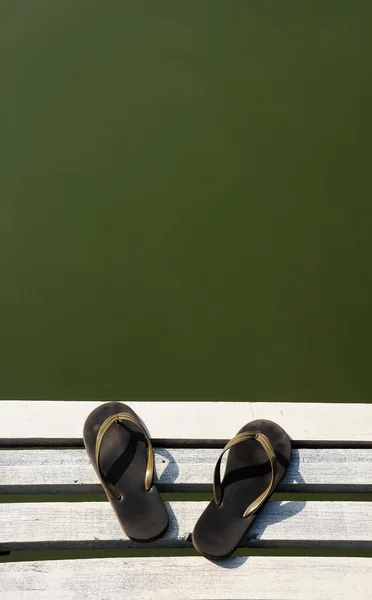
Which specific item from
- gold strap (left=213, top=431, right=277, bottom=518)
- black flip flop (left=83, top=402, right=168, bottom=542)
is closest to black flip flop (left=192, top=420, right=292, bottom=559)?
gold strap (left=213, top=431, right=277, bottom=518)

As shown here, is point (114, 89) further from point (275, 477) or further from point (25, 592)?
point (25, 592)

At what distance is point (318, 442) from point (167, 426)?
1.23 ft

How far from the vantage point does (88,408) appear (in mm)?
1558

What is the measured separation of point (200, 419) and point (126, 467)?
0.22 meters

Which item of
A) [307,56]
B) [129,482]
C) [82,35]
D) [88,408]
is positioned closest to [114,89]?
[82,35]

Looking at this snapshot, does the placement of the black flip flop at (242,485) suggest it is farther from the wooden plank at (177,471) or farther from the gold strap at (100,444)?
the gold strap at (100,444)

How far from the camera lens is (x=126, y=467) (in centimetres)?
148

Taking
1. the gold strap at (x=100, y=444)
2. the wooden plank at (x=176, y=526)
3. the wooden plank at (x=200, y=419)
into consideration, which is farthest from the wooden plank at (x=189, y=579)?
the wooden plank at (x=200, y=419)

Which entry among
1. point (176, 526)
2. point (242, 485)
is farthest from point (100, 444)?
point (242, 485)

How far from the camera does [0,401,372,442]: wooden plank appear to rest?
150 cm

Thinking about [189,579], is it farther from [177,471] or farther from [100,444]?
[100,444]

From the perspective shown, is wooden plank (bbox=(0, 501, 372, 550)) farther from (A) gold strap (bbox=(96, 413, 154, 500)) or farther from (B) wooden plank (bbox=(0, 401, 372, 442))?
(B) wooden plank (bbox=(0, 401, 372, 442))

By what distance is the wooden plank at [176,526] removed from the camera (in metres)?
1.35

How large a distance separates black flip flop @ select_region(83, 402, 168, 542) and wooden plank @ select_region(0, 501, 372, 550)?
0.03 meters
